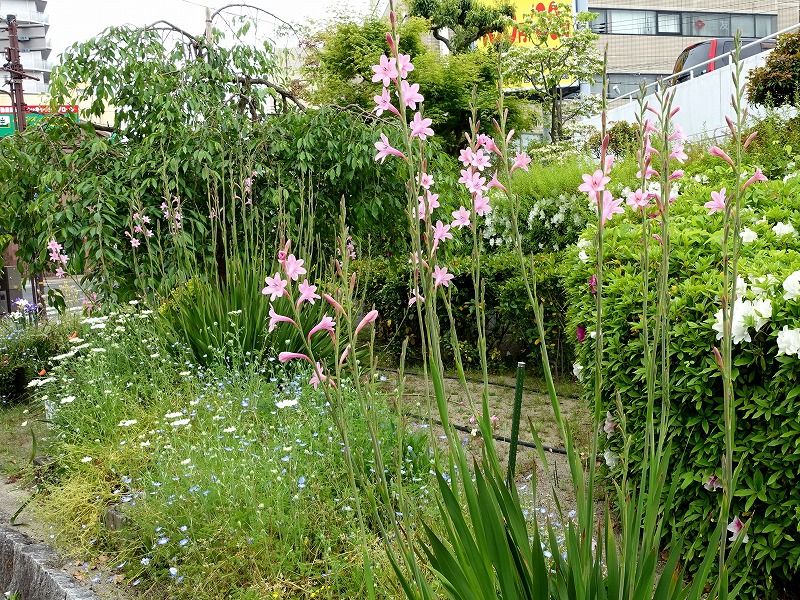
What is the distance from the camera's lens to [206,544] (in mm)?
3090

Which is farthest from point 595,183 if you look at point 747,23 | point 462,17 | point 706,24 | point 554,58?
point 747,23

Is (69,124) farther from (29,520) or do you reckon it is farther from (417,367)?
(29,520)

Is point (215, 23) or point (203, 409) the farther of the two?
point (215, 23)

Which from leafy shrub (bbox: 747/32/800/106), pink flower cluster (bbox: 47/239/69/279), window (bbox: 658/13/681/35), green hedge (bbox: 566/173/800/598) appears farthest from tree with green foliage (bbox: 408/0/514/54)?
green hedge (bbox: 566/173/800/598)

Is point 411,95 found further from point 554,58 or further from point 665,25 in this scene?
point 665,25

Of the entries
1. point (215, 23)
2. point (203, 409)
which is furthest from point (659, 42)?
point (203, 409)

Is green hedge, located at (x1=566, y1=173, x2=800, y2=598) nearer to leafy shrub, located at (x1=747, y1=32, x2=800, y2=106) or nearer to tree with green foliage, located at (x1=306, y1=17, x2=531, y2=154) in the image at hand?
leafy shrub, located at (x1=747, y1=32, x2=800, y2=106)

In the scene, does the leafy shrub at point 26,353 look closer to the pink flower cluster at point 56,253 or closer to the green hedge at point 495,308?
the pink flower cluster at point 56,253

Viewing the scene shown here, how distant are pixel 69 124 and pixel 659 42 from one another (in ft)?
118

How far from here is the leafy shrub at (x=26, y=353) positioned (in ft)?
24.2

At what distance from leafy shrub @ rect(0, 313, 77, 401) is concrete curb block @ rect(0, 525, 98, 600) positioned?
3501mm

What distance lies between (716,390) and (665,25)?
3977 cm

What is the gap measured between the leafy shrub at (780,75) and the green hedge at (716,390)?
692cm

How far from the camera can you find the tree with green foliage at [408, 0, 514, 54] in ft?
80.6
